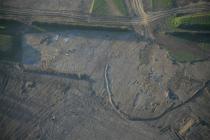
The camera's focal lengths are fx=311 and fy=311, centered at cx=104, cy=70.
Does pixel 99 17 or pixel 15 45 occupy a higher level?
pixel 99 17

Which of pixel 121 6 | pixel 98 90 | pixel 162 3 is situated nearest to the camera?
pixel 98 90

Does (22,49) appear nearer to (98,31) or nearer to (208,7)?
(98,31)

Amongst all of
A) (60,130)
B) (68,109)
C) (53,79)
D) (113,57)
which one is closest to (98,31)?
(113,57)

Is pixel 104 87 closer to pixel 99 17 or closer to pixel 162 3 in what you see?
pixel 99 17

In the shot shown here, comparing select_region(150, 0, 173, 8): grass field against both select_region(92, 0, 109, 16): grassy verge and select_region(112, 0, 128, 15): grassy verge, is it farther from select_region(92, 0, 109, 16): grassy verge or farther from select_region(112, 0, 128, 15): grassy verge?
select_region(92, 0, 109, 16): grassy verge

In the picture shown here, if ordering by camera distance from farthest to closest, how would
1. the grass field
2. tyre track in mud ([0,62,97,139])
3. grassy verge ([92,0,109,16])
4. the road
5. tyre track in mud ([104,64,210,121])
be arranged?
1. grassy verge ([92,0,109,16])
2. the grass field
3. the road
4. tyre track in mud ([0,62,97,139])
5. tyre track in mud ([104,64,210,121])

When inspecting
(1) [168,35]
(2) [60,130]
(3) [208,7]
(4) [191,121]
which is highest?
(3) [208,7]

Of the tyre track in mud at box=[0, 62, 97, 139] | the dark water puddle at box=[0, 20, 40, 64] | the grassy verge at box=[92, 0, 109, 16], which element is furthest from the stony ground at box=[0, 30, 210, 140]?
the grassy verge at box=[92, 0, 109, 16]

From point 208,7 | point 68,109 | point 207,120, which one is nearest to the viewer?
point 207,120

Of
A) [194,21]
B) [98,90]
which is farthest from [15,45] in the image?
[194,21]

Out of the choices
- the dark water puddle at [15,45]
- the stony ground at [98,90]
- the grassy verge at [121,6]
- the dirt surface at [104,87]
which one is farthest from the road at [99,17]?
the stony ground at [98,90]

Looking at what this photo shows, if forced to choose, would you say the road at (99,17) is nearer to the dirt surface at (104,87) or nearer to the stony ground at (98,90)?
the dirt surface at (104,87)
